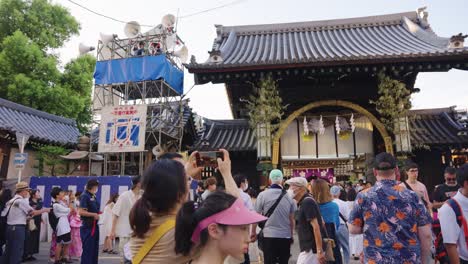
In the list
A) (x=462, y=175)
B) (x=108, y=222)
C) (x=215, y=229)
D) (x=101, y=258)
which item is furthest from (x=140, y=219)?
(x=108, y=222)

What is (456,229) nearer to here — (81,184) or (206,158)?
(206,158)

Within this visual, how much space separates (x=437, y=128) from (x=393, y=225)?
10.6 meters

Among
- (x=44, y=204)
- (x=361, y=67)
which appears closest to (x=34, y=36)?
(x=44, y=204)

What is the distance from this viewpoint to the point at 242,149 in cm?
1209

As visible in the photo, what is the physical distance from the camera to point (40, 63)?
792 inches

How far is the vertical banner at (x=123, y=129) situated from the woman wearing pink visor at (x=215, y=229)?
10.6 m

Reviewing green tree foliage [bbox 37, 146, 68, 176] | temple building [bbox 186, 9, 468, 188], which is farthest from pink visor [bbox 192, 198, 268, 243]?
green tree foliage [bbox 37, 146, 68, 176]

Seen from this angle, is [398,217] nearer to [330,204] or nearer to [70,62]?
[330,204]

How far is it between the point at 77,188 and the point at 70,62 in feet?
45.7

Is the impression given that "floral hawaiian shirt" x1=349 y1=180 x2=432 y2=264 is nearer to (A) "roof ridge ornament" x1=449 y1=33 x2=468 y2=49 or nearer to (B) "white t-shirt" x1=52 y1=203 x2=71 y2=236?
(B) "white t-shirt" x1=52 y1=203 x2=71 y2=236

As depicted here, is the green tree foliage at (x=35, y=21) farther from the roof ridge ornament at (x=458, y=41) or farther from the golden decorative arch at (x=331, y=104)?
the roof ridge ornament at (x=458, y=41)

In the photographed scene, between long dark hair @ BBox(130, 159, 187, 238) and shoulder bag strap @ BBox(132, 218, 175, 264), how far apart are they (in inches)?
2.8

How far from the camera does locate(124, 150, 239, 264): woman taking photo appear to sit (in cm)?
185

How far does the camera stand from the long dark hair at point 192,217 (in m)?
1.67
